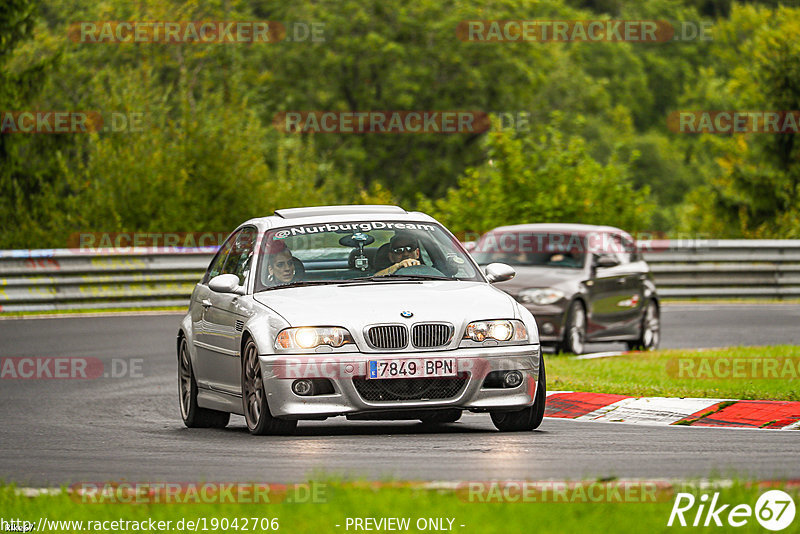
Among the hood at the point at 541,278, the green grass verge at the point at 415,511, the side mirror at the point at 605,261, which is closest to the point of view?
the green grass verge at the point at 415,511

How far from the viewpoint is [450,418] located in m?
11.1

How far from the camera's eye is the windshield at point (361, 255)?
1114 centimetres

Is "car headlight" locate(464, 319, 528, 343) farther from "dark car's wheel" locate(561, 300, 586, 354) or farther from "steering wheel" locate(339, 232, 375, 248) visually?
"dark car's wheel" locate(561, 300, 586, 354)

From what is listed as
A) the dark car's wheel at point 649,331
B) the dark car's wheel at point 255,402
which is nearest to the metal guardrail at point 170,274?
the dark car's wheel at point 649,331

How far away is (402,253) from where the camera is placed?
446 inches

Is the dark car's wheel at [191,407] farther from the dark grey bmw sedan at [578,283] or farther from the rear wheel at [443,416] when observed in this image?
the dark grey bmw sedan at [578,283]

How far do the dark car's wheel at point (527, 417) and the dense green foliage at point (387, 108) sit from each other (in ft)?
66.8

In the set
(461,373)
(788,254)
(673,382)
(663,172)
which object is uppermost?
(461,373)

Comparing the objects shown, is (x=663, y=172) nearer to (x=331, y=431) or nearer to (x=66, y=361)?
(x=66, y=361)

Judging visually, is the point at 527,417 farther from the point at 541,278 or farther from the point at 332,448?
the point at 541,278

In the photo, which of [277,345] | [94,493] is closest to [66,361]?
[277,345]

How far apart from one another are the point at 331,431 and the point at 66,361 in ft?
25.2

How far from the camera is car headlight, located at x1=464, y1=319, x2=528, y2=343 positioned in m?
10.3

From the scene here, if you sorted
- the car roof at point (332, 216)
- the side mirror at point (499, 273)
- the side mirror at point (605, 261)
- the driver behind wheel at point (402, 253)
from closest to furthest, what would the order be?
the driver behind wheel at point (402, 253)
the side mirror at point (499, 273)
the car roof at point (332, 216)
the side mirror at point (605, 261)
